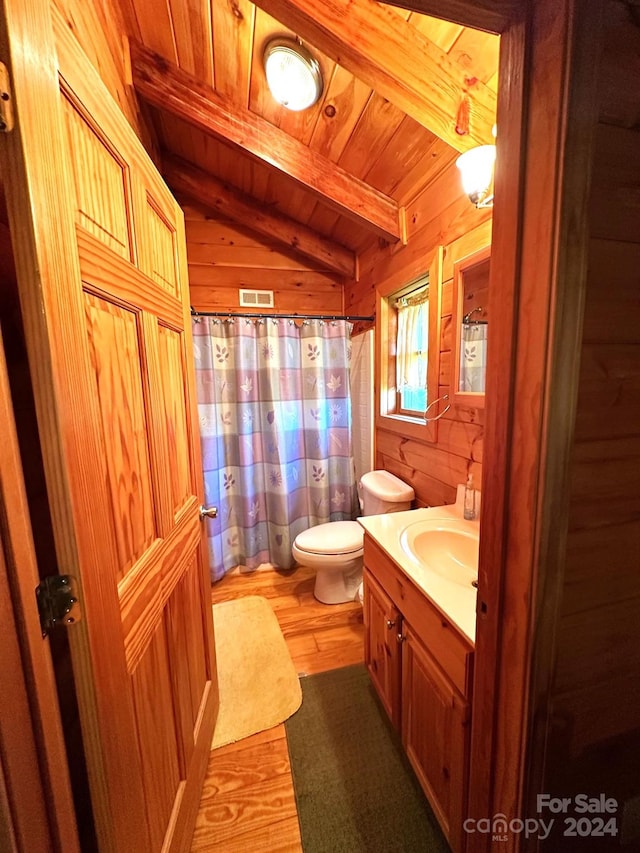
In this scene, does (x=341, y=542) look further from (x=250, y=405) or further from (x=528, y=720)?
(x=528, y=720)

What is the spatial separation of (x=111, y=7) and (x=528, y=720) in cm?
239

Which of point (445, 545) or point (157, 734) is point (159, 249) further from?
point (445, 545)

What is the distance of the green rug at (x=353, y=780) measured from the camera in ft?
3.31

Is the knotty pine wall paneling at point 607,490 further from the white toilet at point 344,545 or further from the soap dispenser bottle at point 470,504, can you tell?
the white toilet at point 344,545

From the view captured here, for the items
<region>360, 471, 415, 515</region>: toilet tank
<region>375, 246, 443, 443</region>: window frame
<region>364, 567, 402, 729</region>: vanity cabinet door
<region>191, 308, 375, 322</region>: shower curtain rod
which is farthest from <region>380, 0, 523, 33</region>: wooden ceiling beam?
<region>191, 308, 375, 322</region>: shower curtain rod

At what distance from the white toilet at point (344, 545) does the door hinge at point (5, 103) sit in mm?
1741

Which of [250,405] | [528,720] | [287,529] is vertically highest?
[250,405]

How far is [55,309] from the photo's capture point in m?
0.50

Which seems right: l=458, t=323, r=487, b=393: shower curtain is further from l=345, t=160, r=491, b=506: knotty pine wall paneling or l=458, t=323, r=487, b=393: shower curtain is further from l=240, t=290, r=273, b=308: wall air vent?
l=240, t=290, r=273, b=308: wall air vent

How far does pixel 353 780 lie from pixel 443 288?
6.45 ft

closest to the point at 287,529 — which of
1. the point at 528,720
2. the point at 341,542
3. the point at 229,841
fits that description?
the point at 341,542

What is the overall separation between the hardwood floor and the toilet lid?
0.44m

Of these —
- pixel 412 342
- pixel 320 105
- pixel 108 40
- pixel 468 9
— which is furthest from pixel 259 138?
pixel 468 9

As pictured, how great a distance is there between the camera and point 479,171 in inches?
42.3
